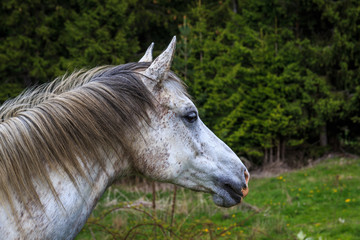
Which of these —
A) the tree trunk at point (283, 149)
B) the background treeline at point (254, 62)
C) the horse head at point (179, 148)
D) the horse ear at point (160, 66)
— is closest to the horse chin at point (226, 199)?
the horse head at point (179, 148)

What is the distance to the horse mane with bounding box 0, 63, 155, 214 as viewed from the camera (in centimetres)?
156

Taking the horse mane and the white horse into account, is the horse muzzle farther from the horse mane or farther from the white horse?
the horse mane

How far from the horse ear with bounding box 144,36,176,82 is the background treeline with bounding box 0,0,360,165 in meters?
9.46

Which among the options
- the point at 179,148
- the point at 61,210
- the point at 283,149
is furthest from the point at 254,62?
the point at 61,210

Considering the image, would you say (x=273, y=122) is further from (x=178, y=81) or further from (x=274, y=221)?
(x=178, y=81)

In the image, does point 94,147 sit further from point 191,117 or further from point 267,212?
point 267,212

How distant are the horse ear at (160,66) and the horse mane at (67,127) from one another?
0.24 feet

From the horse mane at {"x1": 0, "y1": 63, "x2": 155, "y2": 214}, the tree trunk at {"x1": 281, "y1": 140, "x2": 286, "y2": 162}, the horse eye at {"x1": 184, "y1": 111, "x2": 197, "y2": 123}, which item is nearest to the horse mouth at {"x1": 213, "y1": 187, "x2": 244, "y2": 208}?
the horse eye at {"x1": 184, "y1": 111, "x2": 197, "y2": 123}

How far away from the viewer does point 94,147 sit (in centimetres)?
171

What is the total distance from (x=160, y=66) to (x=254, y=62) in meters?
11.0

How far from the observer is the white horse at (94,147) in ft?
5.08

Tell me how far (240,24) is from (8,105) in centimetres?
1306

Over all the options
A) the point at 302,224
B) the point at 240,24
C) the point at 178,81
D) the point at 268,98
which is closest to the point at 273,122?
the point at 268,98

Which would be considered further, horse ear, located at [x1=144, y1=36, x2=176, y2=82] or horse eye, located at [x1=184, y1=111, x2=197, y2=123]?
horse eye, located at [x1=184, y1=111, x2=197, y2=123]
